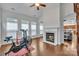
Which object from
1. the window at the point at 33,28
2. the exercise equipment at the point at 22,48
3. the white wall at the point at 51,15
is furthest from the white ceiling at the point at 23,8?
the exercise equipment at the point at 22,48

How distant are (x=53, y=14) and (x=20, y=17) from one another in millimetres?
700

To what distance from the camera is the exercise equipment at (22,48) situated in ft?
6.66

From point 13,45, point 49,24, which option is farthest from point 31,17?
point 13,45

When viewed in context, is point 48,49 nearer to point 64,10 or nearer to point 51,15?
point 51,15

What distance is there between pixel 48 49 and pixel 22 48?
0.54 meters

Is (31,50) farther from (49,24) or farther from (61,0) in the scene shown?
(61,0)

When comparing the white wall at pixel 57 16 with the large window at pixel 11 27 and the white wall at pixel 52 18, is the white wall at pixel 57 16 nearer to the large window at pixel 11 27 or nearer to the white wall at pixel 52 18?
the white wall at pixel 52 18

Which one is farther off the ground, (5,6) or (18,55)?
(5,6)

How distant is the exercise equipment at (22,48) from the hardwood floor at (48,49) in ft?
0.29

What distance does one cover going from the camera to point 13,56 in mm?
2049

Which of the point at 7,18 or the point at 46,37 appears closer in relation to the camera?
the point at 7,18

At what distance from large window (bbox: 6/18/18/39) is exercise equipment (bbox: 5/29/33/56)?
0.55ft

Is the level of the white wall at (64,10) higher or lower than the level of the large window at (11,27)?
higher

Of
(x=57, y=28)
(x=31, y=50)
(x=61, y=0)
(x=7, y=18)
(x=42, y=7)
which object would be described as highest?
(x=61, y=0)
